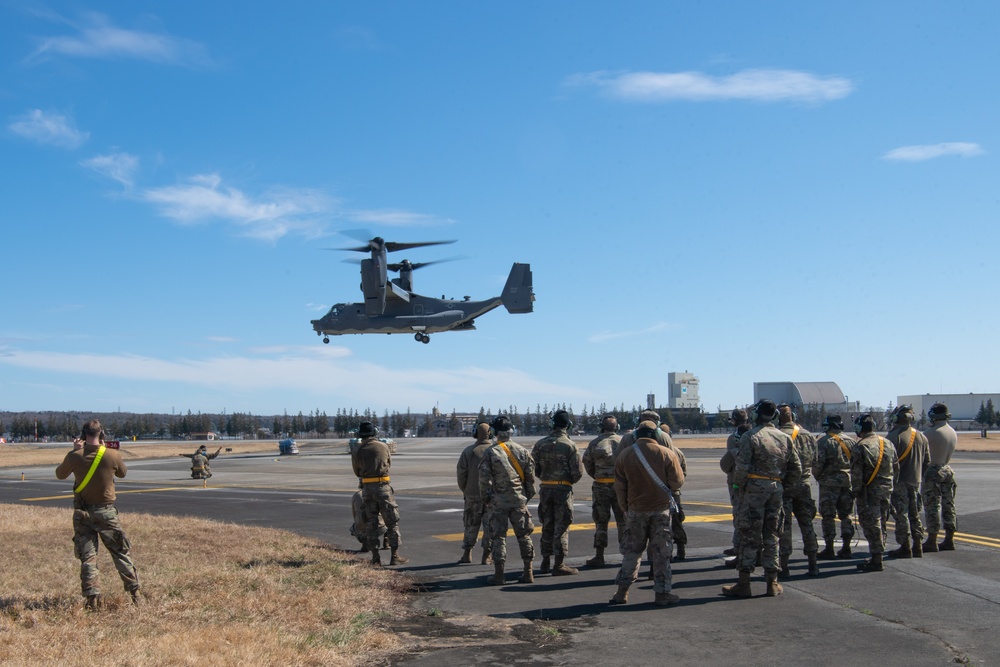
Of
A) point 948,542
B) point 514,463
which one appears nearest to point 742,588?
point 514,463

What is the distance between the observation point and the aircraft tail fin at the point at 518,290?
5350 cm

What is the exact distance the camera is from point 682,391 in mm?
171625

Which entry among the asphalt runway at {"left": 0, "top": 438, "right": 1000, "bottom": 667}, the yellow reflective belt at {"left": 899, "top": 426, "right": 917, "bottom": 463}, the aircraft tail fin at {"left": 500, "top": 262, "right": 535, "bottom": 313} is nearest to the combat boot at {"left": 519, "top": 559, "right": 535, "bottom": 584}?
the asphalt runway at {"left": 0, "top": 438, "right": 1000, "bottom": 667}

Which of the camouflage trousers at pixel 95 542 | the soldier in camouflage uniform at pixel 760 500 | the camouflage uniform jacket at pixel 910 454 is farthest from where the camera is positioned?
the camouflage uniform jacket at pixel 910 454

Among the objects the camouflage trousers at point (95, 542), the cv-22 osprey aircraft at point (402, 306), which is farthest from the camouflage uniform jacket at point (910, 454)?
the cv-22 osprey aircraft at point (402, 306)

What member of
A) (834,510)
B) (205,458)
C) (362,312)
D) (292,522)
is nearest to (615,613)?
(834,510)

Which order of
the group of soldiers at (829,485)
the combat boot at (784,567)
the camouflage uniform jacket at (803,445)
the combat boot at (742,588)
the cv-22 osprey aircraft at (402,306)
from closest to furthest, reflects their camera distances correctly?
the combat boot at (742,588) < the group of soldiers at (829,485) < the combat boot at (784,567) < the camouflage uniform jacket at (803,445) < the cv-22 osprey aircraft at (402,306)

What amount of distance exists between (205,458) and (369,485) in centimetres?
2343

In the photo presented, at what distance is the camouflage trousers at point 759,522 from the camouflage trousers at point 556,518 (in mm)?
2360

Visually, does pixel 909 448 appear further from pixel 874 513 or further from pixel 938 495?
pixel 874 513

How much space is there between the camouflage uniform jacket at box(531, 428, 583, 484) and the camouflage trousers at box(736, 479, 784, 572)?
227 cm

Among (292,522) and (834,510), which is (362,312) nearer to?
(292,522)

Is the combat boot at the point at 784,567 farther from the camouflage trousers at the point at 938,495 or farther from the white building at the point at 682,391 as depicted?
the white building at the point at 682,391

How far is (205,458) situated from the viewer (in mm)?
33219
